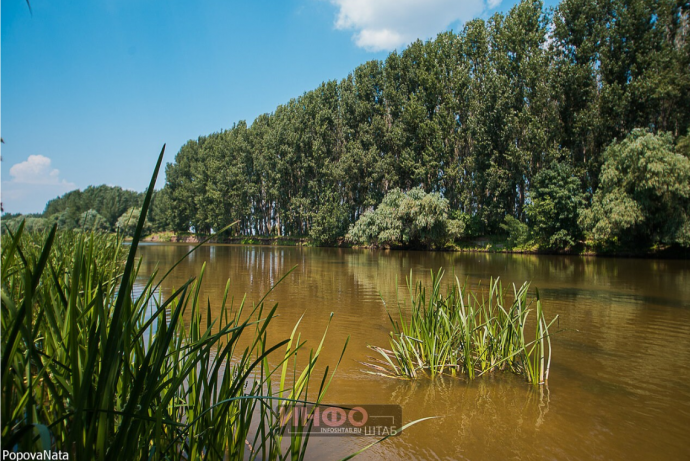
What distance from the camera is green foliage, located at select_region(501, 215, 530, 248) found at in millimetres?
29484

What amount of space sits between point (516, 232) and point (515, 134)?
303 inches

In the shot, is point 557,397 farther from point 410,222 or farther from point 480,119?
point 480,119

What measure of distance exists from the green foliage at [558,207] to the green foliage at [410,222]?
5.67 m

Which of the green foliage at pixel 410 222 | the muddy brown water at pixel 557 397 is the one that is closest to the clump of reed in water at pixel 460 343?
the muddy brown water at pixel 557 397

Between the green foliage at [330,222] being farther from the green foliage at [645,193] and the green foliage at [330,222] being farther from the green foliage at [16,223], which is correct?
the green foliage at [16,223]

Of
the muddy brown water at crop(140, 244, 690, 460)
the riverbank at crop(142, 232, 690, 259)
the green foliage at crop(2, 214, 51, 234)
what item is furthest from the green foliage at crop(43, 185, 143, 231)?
the muddy brown water at crop(140, 244, 690, 460)

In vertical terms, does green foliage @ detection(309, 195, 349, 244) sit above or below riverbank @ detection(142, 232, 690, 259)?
above

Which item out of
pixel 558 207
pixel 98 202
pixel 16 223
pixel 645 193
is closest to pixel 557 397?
pixel 16 223

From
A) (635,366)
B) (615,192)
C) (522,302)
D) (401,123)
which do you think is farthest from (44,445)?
(401,123)

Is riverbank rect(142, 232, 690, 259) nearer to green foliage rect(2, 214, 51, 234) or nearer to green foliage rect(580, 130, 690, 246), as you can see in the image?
green foliage rect(580, 130, 690, 246)

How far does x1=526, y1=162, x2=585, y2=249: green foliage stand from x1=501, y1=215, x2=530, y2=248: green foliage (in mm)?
1168

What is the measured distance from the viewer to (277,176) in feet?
147

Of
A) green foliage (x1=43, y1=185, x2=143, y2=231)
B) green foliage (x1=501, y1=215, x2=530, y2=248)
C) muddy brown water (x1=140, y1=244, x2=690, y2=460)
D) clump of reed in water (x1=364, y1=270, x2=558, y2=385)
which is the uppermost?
green foliage (x1=43, y1=185, x2=143, y2=231)

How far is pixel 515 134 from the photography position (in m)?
31.3
